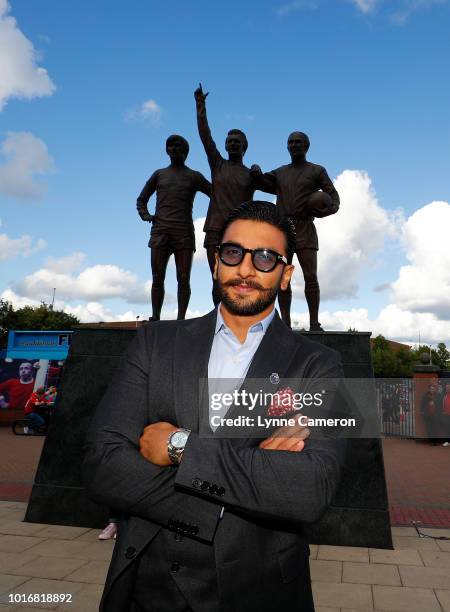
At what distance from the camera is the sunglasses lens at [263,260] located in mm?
1793

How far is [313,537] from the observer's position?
550 centimetres

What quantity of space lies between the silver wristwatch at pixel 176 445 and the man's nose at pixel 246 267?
58cm

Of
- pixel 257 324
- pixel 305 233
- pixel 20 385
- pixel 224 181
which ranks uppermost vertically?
→ pixel 224 181

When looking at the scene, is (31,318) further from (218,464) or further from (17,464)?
(218,464)

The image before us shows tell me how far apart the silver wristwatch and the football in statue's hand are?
482 cm

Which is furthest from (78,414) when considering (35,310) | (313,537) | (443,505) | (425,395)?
(35,310)

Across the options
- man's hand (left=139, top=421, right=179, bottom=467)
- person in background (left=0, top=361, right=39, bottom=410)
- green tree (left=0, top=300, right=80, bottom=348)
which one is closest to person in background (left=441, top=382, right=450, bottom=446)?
person in background (left=0, top=361, right=39, bottom=410)

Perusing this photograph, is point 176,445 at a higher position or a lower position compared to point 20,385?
lower

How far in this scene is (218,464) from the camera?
4.77 ft

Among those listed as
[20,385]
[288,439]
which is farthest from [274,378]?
[20,385]

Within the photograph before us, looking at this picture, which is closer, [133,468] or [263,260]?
[133,468]

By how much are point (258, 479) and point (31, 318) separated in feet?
145

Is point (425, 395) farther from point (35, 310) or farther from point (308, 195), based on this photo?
point (35, 310)

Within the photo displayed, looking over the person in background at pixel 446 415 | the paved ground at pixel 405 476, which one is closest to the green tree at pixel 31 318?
the paved ground at pixel 405 476
